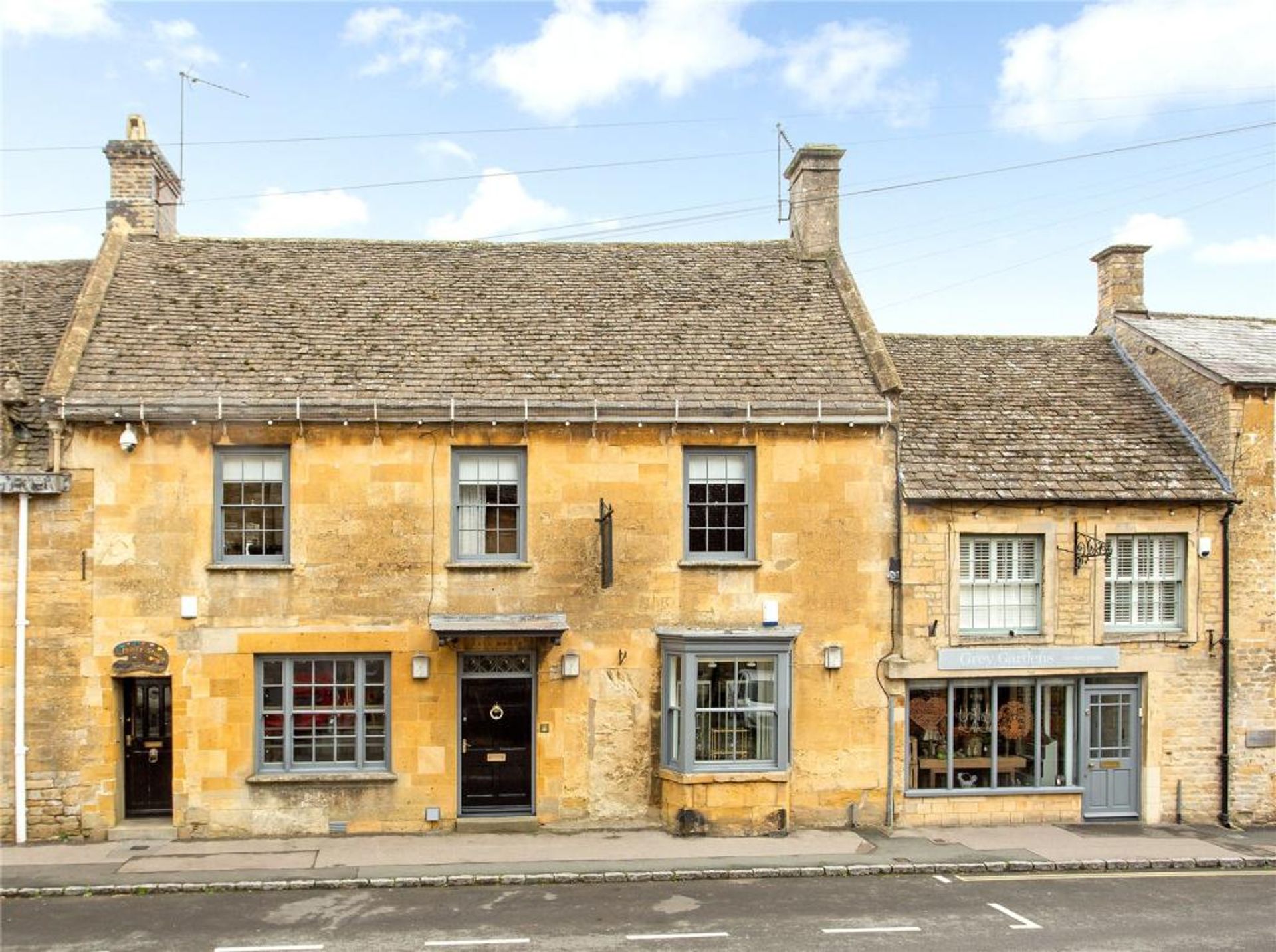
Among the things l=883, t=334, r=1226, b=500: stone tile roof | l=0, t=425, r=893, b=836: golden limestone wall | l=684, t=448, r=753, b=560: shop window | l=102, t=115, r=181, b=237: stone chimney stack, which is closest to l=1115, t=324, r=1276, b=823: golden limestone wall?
l=883, t=334, r=1226, b=500: stone tile roof

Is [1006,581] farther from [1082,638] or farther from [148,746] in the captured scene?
[148,746]

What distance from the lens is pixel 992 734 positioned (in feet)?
59.7

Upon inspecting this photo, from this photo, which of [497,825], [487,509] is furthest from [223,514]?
[497,825]

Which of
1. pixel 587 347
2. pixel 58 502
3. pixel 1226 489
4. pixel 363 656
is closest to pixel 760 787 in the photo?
pixel 363 656

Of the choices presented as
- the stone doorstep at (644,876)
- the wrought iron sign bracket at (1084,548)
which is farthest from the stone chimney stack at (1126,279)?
the stone doorstep at (644,876)

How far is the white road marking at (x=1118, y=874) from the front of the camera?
1527cm

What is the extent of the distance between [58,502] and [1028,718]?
15.6 meters

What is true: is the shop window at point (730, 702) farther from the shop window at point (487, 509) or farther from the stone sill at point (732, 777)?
the shop window at point (487, 509)

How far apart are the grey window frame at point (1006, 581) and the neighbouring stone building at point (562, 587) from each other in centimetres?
6

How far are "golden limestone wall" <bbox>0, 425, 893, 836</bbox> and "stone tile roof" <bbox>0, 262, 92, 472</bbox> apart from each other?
87cm

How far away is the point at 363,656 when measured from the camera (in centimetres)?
1708

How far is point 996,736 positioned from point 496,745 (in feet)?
26.7

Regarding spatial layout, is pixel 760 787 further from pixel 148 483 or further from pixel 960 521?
pixel 148 483

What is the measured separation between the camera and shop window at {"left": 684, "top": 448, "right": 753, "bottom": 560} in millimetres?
17703
